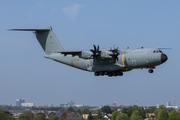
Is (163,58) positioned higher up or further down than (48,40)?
further down

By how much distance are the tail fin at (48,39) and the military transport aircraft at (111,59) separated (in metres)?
0.81

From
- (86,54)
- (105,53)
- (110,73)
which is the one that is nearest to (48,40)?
(86,54)

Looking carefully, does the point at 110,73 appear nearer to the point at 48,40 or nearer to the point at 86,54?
the point at 86,54

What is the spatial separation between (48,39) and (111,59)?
37.1 ft

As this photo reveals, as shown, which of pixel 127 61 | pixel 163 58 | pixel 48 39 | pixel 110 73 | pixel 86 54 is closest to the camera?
pixel 163 58

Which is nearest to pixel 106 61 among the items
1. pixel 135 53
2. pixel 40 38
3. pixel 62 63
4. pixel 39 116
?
pixel 135 53

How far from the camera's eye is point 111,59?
38.2 metres

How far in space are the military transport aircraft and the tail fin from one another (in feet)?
2.67

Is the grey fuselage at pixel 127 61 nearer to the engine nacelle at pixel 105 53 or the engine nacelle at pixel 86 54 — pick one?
the engine nacelle at pixel 105 53

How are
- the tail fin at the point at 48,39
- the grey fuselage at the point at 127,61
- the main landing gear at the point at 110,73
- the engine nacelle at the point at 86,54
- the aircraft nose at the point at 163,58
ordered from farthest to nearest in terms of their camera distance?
the tail fin at the point at 48,39 < the main landing gear at the point at 110,73 < the engine nacelle at the point at 86,54 < the grey fuselage at the point at 127,61 < the aircraft nose at the point at 163,58

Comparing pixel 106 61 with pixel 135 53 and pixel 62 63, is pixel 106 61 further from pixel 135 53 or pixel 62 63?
pixel 62 63

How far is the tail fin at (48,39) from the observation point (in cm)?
4500

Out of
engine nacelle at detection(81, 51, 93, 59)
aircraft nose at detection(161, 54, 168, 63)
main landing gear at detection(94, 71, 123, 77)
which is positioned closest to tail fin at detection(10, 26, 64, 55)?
engine nacelle at detection(81, 51, 93, 59)

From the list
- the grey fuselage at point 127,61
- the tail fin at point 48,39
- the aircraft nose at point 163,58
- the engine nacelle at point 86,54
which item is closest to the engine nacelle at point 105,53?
the grey fuselage at point 127,61
